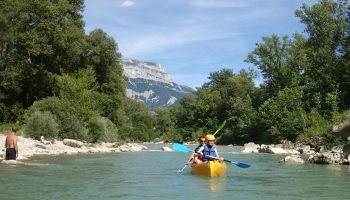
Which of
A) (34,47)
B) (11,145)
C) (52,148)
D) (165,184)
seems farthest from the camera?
(34,47)

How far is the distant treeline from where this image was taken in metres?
37.2

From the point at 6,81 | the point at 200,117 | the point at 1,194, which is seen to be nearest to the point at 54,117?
the point at 6,81

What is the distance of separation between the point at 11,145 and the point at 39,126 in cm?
1352

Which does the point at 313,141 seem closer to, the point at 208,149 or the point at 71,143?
the point at 71,143

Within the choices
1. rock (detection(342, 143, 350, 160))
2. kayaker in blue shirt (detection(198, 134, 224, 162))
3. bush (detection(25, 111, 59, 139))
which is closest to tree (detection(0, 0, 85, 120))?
bush (detection(25, 111, 59, 139))

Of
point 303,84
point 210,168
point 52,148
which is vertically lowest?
point 210,168

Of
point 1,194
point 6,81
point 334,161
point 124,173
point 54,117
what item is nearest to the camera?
point 1,194

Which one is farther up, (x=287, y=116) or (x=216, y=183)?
(x=287, y=116)

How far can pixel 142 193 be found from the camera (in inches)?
484

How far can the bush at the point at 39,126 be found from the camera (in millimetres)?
32656

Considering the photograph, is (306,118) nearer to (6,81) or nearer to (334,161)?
(334,161)

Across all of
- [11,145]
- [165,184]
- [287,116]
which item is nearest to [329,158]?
[165,184]

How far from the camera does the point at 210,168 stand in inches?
644

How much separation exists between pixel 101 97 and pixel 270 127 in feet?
59.4
